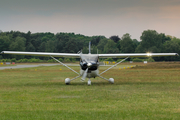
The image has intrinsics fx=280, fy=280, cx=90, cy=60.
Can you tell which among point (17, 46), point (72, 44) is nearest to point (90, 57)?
point (17, 46)

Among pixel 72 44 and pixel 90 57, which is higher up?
pixel 72 44

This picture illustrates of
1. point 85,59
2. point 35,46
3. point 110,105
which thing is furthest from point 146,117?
point 35,46

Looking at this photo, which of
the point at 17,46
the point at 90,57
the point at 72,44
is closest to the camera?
the point at 90,57

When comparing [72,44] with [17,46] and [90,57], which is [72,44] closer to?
[17,46]

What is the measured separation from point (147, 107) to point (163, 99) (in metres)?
2.03

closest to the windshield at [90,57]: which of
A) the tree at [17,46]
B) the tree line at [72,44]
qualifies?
the tree line at [72,44]

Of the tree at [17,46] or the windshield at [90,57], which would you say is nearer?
the windshield at [90,57]

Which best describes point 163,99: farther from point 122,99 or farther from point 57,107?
point 57,107

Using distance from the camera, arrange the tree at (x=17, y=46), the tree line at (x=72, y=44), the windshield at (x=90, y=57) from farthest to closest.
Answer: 1. the tree line at (x=72, y=44)
2. the tree at (x=17, y=46)
3. the windshield at (x=90, y=57)

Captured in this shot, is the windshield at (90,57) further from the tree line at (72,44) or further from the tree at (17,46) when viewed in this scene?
the tree at (17,46)

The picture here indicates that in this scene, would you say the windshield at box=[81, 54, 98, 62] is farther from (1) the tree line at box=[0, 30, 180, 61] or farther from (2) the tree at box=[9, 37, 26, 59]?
(2) the tree at box=[9, 37, 26, 59]

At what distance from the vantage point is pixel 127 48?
376ft

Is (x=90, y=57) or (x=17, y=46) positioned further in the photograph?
(x=17, y=46)

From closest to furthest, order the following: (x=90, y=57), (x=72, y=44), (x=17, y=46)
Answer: (x=90, y=57) < (x=17, y=46) < (x=72, y=44)
